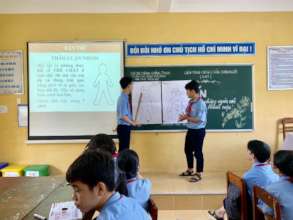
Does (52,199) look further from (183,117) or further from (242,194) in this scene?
(183,117)

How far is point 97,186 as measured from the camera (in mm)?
1110

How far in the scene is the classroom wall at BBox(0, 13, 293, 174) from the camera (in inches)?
194

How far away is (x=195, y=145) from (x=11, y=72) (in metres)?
2.80

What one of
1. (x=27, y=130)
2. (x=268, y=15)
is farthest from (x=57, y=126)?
(x=268, y=15)

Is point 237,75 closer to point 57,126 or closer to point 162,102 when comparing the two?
point 162,102

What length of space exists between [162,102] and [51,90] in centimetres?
161

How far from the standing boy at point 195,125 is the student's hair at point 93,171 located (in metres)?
3.33

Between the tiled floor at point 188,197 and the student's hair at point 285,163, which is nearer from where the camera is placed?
the student's hair at point 285,163

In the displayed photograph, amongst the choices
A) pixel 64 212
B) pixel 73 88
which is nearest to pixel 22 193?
pixel 64 212

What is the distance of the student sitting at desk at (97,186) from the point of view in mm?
1103

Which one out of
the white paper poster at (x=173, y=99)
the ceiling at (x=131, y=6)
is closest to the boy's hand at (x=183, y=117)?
the white paper poster at (x=173, y=99)

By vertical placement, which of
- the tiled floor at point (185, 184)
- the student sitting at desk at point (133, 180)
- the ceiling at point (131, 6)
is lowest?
the tiled floor at point (185, 184)

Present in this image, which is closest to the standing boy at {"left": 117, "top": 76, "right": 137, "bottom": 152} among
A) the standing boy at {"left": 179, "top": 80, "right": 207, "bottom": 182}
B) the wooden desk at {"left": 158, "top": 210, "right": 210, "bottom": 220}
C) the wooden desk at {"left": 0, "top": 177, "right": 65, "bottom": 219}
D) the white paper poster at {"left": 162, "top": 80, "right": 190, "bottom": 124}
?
the white paper poster at {"left": 162, "top": 80, "right": 190, "bottom": 124}

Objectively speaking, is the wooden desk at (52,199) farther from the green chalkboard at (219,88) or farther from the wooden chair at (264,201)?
the green chalkboard at (219,88)
